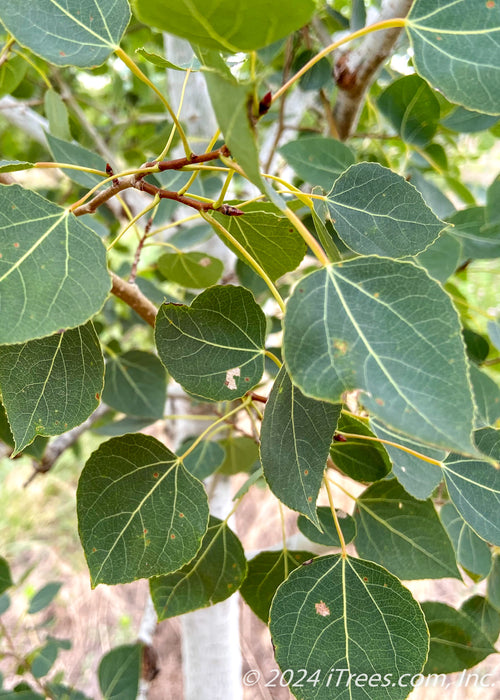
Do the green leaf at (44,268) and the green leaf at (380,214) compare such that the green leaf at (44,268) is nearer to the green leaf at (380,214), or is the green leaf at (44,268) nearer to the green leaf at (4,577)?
the green leaf at (380,214)

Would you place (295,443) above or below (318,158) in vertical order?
below

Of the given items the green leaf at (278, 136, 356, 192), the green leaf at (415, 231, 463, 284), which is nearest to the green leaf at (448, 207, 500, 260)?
the green leaf at (415, 231, 463, 284)

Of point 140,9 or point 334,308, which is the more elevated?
point 140,9

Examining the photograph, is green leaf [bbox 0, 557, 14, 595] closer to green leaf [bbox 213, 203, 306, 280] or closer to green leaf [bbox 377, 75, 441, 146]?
green leaf [bbox 213, 203, 306, 280]

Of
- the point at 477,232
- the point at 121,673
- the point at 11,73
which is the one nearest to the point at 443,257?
the point at 477,232

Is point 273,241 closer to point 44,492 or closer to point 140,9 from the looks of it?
point 140,9

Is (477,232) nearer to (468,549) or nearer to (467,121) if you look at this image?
(467,121)

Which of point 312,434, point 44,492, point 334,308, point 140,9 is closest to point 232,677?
point 312,434
